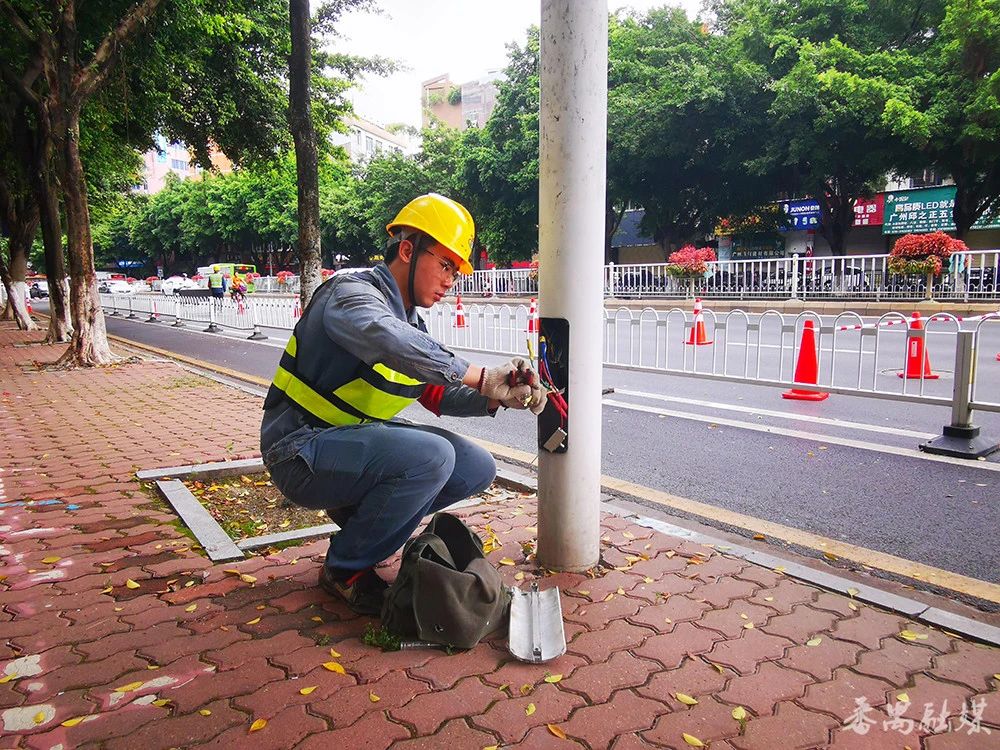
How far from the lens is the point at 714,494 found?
4.52m

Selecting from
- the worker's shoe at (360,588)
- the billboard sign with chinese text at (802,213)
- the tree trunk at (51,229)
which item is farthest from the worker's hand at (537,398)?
the billboard sign with chinese text at (802,213)

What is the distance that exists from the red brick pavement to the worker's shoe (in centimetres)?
6

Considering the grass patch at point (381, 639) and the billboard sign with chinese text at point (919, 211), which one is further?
the billboard sign with chinese text at point (919, 211)

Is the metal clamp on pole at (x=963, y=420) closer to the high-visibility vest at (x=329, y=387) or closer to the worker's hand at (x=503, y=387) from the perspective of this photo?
the worker's hand at (x=503, y=387)

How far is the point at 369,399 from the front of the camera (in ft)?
9.12

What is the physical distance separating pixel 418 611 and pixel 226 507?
212cm

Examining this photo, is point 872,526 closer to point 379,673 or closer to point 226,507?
point 379,673

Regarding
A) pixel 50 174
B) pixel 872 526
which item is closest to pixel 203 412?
pixel 872 526

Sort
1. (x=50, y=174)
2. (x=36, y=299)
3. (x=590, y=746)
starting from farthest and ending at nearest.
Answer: (x=36, y=299) → (x=50, y=174) → (x=590, y=746)

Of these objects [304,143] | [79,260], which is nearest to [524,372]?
[304,143]

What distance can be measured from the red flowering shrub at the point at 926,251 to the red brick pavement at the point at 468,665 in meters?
15.5

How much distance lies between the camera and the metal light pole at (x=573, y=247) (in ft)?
9.40

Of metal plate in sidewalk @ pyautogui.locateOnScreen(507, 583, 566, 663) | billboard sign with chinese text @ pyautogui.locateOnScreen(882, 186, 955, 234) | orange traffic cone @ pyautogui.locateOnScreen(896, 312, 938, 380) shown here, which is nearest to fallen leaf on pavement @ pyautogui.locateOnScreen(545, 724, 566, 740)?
metal plate in sidewalk @ pyautogui.locateOnScreen(507, 583, 566, 663)

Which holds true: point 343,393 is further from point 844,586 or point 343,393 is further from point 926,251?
point 926,251
